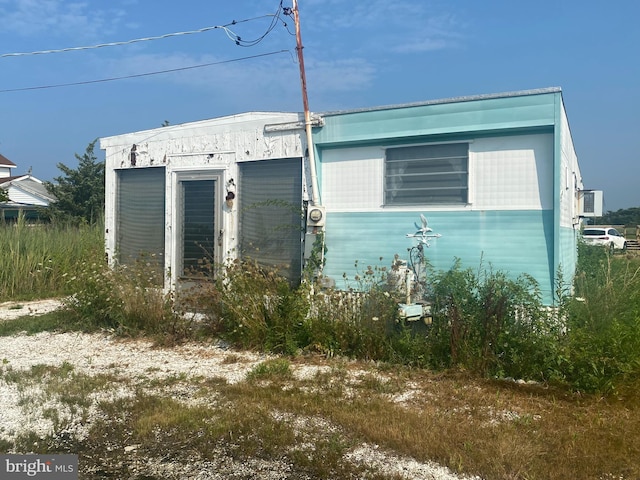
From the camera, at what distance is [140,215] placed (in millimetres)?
10031

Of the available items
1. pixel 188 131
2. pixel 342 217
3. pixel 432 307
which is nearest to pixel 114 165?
pixel 188 131

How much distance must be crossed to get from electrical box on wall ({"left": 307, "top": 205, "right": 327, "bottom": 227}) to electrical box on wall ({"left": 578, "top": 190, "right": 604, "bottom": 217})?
5240mm

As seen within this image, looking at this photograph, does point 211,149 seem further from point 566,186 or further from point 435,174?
point 566,186

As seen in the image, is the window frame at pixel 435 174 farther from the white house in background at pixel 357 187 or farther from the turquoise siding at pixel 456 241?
the turquoise siding at pixel 456 241

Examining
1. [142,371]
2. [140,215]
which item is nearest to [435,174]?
[142,371]

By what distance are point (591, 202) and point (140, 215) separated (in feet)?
27.5

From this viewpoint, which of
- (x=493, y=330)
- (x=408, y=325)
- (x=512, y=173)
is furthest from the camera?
(x=512, y=173)

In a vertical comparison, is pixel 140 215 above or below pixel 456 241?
above

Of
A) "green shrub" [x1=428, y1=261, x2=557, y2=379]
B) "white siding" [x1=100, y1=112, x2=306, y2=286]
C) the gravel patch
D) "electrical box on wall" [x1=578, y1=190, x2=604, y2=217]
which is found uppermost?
"white siding" [x1=100, y1=112, x2=306, y2=286]

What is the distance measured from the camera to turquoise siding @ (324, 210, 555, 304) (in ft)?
21.9

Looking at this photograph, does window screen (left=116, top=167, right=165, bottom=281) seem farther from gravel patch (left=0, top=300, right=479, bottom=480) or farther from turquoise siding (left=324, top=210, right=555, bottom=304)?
turquoise siding (left=324, top=210, right=555, bottom=304)

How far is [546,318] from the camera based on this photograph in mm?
5711

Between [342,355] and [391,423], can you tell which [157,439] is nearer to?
[391,423]

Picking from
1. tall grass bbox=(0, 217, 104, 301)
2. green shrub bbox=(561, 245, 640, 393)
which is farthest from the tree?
green shrub bbox=(561, 245, 640, 393)
